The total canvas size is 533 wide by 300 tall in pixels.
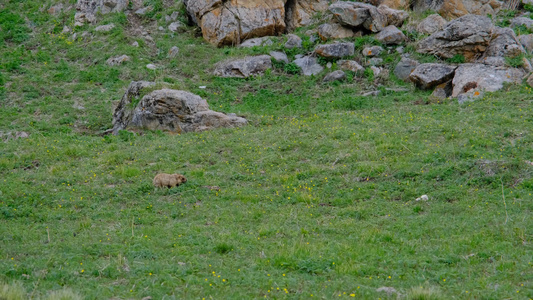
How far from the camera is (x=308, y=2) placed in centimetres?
2108

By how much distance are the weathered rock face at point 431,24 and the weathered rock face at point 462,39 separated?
3.66ft

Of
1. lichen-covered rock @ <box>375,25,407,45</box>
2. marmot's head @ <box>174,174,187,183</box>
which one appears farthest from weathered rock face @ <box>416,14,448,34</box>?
marmot's head @ <box>174,174,187,183</box>

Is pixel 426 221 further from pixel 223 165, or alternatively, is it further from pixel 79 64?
pixel 79 64

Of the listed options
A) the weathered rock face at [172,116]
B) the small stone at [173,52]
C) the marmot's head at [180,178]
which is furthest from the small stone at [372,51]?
the marmot's head at [180,178]

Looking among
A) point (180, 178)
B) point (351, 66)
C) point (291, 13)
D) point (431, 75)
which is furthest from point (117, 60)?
point (431, 75)

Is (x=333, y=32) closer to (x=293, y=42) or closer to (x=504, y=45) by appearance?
(x=293, y=42)

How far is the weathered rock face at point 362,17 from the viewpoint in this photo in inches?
741

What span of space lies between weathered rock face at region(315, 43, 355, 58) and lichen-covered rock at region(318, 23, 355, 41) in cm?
107

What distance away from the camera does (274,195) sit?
9.60 m

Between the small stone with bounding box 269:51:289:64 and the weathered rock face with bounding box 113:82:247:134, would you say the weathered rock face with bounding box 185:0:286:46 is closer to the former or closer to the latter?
the small stone with bounding box 269:51:289:64

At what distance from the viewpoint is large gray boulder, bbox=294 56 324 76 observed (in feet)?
58.4

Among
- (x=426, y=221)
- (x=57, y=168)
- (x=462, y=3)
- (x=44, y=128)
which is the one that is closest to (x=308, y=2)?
(x=462, y=3)

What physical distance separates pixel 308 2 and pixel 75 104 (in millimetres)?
10321

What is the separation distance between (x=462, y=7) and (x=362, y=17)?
4184 millimetres
